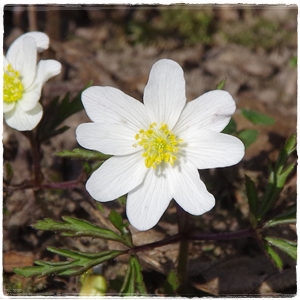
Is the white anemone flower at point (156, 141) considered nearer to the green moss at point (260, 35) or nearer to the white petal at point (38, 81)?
the white petal at point (38, 81)

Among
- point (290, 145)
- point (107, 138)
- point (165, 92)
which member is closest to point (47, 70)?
point (107, 138)

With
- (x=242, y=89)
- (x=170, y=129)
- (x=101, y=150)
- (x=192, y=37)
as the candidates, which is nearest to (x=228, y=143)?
(x=170, y=129)

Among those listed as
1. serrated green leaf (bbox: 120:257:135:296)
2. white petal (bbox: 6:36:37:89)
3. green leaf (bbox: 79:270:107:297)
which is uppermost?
white petal (bbox: 6:36:37:89)

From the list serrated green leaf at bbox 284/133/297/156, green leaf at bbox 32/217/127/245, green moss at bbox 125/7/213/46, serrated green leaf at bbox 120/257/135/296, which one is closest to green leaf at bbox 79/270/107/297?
serrated green leaf at bbox 120/257/135/296

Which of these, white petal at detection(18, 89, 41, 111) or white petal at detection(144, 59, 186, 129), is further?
white petal at detection(18, 89, 41, 111)

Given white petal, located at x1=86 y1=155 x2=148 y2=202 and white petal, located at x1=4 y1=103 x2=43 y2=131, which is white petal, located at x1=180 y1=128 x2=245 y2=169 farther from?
white petal, located at x1=4 y1=103 x2=43 y2=131

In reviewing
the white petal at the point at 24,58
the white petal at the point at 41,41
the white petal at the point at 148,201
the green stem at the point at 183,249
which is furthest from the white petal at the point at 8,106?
the green stem at the point at 183,249

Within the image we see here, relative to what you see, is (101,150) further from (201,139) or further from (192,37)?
(192,37)
